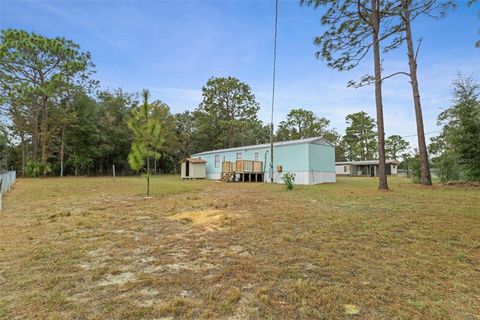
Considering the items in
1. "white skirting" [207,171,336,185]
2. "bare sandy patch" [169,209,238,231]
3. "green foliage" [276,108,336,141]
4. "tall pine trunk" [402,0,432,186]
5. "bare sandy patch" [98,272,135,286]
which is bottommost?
"bare sandy patch" [98,272,135,286]

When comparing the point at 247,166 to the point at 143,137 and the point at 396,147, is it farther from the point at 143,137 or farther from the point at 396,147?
the point at 396,147

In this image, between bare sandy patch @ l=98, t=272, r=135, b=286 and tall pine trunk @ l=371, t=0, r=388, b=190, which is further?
tall pine trunk @ l=371, t=0, r=388, b=190

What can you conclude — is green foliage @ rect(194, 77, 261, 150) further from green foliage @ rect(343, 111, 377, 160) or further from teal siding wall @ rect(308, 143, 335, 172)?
green foliage @ rect(343, 111, 377, 160)

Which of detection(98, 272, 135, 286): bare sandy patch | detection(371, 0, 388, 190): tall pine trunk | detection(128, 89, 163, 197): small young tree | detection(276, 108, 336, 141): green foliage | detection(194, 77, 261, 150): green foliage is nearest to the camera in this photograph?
detection(98, 272, 135, 286): bare sandy patch

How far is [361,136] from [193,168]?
99.0 feet

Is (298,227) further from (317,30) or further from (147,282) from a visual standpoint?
(317,30)

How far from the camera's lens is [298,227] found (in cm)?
455

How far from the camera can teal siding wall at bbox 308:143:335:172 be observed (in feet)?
52.9

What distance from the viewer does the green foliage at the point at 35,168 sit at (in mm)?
20391

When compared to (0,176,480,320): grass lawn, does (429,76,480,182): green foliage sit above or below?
above

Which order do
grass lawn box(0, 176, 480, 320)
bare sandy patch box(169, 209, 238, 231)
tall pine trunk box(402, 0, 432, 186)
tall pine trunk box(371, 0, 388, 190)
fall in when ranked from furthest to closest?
tall pine trunk box(402, 0, 432, 186) < tall pine trunk box(371, 0, 388, 190) < bare sandy patch box(169, 209, 238, 231) < grass lawn box(0, 176, 480, 320)

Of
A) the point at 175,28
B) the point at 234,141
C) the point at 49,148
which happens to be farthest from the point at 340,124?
the point at 49,148

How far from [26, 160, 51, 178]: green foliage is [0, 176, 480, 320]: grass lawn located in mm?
19024

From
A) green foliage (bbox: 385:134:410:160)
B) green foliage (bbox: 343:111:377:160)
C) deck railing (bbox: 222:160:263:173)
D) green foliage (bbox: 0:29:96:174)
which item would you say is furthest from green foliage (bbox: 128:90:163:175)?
green foliage (bbox: 385:134:410:160)
